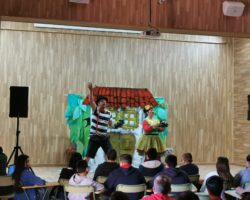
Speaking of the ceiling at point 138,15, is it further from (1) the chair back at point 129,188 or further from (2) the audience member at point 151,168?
(1) the chair back at point 129,188

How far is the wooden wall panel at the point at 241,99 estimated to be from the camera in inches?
421

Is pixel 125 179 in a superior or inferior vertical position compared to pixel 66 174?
superior

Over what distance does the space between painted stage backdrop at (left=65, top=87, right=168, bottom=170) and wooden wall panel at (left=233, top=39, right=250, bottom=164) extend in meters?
2.58

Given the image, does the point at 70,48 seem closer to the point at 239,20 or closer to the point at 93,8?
the point at 93,8

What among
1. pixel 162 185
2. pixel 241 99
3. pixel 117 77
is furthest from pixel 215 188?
pixel 241 99

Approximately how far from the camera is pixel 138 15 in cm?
608

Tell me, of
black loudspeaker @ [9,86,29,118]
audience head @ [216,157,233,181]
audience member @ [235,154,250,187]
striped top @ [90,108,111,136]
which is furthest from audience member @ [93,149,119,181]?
black loudspeaker @ [9,86,29,118]

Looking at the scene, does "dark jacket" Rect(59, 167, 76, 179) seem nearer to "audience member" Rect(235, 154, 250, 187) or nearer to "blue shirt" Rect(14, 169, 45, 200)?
"blue shirt" Rect(14, 169, 45, 200)

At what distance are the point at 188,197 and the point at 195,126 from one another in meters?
8.77

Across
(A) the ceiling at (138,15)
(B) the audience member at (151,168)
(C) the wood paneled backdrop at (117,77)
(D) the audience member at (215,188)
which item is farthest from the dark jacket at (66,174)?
(C) the wood paneled backdrop at (117,77)

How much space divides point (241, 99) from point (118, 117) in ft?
13.0

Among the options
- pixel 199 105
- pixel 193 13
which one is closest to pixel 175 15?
pixel 193 13

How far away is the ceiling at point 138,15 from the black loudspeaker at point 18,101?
181 cm

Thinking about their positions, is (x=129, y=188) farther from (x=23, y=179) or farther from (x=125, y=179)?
(x=23, y=179)
